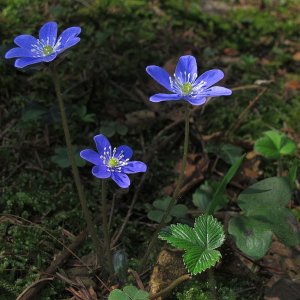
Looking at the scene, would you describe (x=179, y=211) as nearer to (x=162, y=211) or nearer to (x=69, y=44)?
(x=162, y=211)

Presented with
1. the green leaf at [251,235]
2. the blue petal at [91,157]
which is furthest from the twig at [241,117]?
the blue petal at [91,157]

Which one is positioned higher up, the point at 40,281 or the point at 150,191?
the point at 40,281

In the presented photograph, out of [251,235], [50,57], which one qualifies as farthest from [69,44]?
[251,235]

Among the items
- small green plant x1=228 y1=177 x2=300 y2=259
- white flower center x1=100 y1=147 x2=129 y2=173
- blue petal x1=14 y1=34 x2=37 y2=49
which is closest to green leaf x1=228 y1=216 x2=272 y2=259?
small green plant x1=228 y1=177 x2=300 y2=259

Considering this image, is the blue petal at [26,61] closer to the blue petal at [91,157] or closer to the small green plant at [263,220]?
the blue petal at [91,157]

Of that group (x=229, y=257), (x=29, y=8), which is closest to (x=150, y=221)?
(x=229, y=257)

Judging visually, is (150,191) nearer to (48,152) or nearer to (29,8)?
(48,152)

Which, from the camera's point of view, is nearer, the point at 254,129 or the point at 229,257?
the point at 229,257
